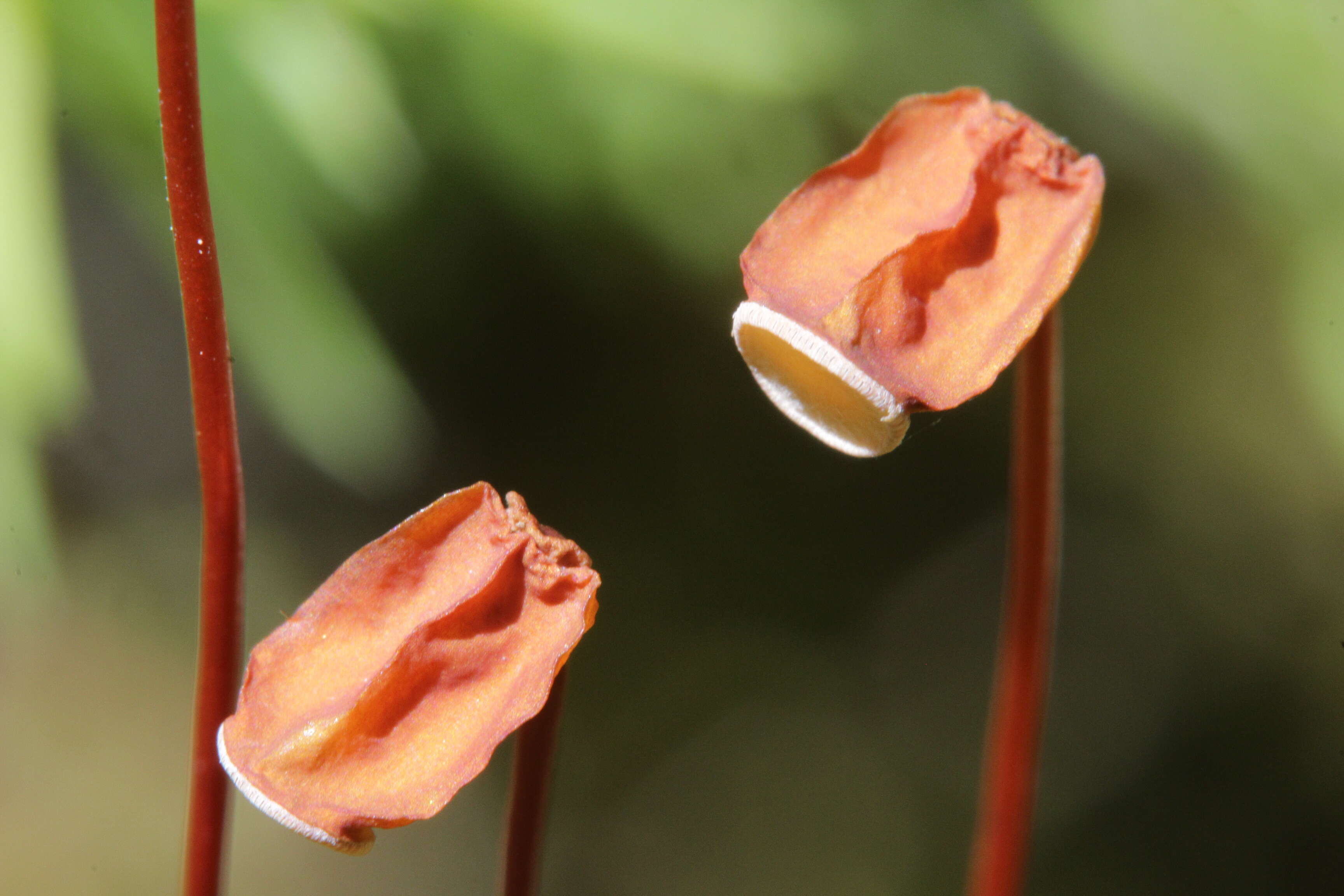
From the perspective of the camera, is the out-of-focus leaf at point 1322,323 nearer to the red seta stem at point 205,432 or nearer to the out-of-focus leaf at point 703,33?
the out-of-focus leaf at point 703,33

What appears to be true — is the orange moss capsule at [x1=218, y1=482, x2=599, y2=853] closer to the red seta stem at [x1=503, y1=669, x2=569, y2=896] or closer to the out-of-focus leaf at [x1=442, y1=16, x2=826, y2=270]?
the red seta stem at [x1=503, y1=669, x2=569, y2=896]

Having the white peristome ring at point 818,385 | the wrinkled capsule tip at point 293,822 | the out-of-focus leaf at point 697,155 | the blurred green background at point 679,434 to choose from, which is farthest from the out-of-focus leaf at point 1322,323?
the wrinkled capsule tip at point 293,822

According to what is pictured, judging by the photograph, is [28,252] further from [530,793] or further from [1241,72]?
[1241,72]

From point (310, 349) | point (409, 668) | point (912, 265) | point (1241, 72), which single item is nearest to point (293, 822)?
point (409, 668)

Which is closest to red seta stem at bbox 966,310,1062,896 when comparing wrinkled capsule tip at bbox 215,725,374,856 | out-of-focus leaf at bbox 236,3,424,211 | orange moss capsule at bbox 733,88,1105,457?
orange moss capsule at bbox 733,88,1105,457

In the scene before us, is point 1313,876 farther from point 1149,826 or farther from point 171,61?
point 171,61

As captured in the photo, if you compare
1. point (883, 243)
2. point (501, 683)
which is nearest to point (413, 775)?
point (501, 683)
